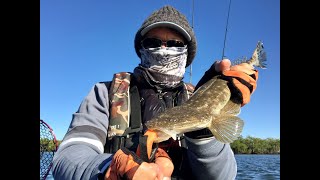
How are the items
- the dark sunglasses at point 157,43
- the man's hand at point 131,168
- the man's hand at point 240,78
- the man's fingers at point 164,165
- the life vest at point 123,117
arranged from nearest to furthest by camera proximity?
the man's hand at point 131,168 → the man's fingers at point 164,165 → the man's hand at point 240,78 → the life vest at point 123,117 → the dark sunglasses at point 157,43

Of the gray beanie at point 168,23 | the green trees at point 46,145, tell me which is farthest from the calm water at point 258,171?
the gray beanie at point 168,23

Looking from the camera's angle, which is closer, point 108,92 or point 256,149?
point 108,92

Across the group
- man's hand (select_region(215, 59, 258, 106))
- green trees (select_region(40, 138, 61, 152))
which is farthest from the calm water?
man's hand (select_region(215, 59, 258, 106))

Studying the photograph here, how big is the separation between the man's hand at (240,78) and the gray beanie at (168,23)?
1010 millimetres

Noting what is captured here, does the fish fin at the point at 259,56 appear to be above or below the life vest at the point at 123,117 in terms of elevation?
above

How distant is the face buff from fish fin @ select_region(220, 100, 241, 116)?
96 centimetres

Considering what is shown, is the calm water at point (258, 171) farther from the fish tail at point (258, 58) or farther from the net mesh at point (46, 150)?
the fish tail at point (258, 58)

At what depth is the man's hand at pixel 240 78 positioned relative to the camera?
3.29 meters

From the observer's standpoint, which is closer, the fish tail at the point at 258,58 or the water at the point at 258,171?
the fish tail at the point at 258,58
